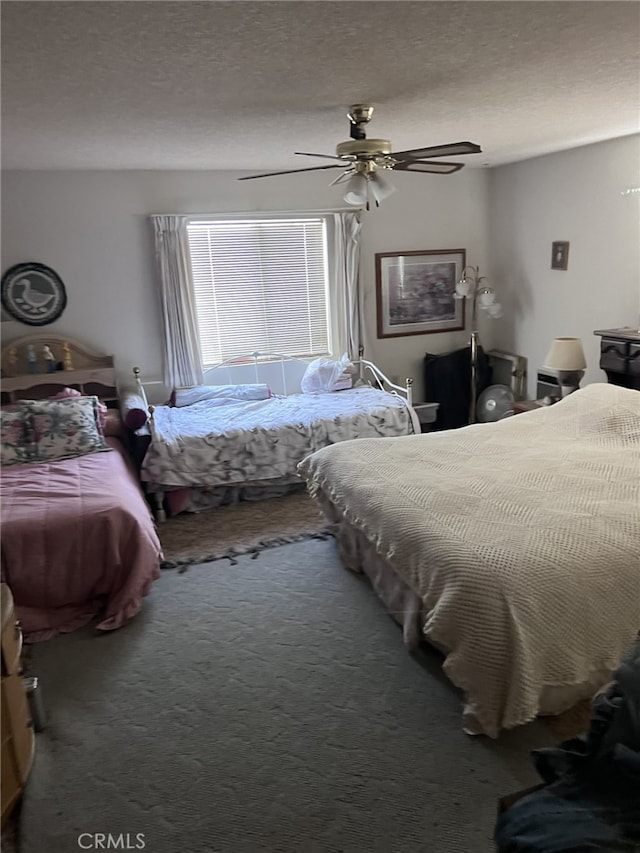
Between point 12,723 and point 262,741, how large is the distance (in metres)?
0.80

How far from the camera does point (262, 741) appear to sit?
2.06 metres

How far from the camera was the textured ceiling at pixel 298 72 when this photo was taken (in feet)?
5.61

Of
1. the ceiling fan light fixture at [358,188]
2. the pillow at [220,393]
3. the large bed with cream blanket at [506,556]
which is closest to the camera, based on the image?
the large bed with cream blanket at [506,556]

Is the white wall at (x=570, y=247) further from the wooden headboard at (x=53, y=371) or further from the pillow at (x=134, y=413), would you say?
the wooden headboard at (x=53, y=371)

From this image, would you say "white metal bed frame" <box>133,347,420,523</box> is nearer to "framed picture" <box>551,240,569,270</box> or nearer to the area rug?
the area rug

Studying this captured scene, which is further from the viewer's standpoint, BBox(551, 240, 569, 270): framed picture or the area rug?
BBox(551, 240, 569, 270): framed picture

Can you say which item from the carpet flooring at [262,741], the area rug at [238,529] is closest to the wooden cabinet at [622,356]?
the area rug at [238,529]

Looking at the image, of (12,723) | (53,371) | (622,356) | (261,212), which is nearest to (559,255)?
(622,356)

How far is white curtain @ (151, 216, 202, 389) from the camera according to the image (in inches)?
180

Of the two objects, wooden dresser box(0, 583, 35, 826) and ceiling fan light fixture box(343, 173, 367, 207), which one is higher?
ceiling fan light fixture box(343, 173, 367, 207)

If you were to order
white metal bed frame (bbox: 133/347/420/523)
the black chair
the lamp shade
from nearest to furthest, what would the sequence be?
the lamp shade, white metal bed frame (bbox: 133/347/420/523), the black chair

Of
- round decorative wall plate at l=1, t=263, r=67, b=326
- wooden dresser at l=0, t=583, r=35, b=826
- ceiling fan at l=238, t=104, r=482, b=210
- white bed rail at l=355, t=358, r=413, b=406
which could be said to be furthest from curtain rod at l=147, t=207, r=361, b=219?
wooden dresser at l=0, t=583, r=35, b=826

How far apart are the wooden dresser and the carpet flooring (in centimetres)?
6

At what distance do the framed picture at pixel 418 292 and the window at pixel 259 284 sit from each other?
54 centimetres
